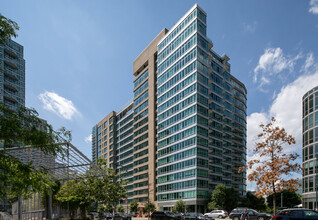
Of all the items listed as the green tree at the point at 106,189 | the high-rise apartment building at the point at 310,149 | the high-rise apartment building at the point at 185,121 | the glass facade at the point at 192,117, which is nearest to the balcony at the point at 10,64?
the high-rise apartment building at the point at 185,121

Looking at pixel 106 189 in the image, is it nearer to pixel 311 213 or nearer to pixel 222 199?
pixel 311 213

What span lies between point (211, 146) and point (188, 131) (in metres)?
9.23

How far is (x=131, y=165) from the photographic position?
400ft

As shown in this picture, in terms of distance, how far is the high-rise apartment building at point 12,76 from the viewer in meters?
86.0

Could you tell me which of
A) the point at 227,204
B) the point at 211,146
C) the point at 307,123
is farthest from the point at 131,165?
the point at 307,123

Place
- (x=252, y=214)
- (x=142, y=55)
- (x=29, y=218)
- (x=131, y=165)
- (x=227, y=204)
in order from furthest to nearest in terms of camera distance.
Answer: (x=131, y=165), (x=142, y=55), (x=227, y=204), (x=252, y=214), (x=29, y=218)

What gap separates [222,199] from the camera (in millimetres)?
72188

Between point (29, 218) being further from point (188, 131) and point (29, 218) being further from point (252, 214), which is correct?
point (188, 131)

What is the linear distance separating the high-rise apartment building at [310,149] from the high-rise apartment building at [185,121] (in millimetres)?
24566

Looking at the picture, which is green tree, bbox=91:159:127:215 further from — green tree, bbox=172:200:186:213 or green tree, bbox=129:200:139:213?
green tree, bbox=129:200:139:213

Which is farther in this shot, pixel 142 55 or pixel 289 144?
pixel 142 55

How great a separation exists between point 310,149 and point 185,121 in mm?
31668

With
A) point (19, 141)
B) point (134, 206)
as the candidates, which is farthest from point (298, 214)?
point (134, 206)

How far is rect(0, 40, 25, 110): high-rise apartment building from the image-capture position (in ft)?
282
